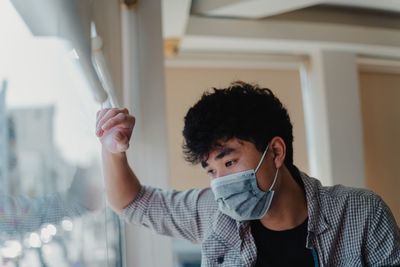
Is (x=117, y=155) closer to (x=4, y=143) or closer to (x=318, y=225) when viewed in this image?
(x=318, y=225)

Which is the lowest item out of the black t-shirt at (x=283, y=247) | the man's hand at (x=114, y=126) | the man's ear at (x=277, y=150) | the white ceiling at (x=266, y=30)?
the black t-shirt at (x=283, y=247)

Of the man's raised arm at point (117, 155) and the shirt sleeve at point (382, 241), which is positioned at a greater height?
the man's raised arm at point (117, 155)

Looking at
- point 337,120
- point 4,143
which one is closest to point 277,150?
point 4,143

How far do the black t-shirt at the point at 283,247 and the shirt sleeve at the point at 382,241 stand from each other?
17 cm

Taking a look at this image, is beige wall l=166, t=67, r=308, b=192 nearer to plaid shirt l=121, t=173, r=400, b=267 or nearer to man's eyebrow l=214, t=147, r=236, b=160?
plaid shirt l=121, t=173, r=400, b=267

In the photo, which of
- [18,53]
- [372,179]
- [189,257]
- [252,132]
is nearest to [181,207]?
[252,132]

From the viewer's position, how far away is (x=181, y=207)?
148cm

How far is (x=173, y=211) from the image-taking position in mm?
1479

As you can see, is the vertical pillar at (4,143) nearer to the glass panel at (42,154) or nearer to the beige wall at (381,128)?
the glass panel at (42,154)

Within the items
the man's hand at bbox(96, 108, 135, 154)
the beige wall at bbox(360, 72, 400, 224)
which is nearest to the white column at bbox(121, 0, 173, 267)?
the man's hand at bbox(96, 108, 135, 154)

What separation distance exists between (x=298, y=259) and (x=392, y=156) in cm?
287

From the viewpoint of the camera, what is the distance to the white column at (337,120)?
3.63 meters

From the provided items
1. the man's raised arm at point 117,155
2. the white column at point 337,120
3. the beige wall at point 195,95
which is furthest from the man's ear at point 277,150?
the white column at point 337,120

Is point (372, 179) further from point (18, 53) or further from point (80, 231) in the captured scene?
point (18, 53)
